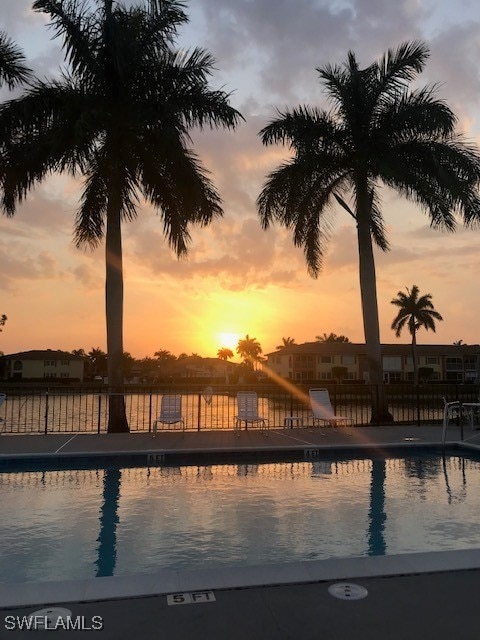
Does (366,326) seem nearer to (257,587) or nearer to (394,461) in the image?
(394,461)

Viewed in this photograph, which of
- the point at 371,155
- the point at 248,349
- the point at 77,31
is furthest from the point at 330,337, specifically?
the point at 77,31

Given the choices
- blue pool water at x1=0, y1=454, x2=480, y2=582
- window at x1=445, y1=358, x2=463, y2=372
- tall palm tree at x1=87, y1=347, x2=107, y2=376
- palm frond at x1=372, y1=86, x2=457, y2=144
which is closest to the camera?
blue pool water at x1=0, y1=454, x2=480, y2=582

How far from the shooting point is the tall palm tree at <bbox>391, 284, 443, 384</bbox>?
227 ft

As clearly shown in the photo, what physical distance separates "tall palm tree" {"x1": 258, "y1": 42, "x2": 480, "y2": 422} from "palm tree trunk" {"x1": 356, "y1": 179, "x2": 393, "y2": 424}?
0.03m

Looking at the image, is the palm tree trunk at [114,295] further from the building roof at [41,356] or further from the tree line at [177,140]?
the building roof at [41,356]

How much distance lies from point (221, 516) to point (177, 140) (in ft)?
33.6

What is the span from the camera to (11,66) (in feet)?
55.8

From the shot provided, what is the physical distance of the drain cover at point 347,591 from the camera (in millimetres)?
3914

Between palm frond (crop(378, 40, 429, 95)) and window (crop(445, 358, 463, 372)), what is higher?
palm frond (crop(378, 40, 429, 95))

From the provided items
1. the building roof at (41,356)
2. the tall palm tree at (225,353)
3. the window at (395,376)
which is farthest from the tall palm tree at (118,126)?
the tall palm tree at (225,353)

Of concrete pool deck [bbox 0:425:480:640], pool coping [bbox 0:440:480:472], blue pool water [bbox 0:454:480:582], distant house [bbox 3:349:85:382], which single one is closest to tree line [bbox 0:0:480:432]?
pool coping [bbox 0:440:480:472]

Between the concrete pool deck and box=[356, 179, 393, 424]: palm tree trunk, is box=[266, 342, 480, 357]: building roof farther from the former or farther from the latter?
the concrete pool deck

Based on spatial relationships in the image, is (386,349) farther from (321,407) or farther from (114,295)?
(114,295)

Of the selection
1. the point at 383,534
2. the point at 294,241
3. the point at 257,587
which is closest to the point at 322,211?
the point at 294,241
